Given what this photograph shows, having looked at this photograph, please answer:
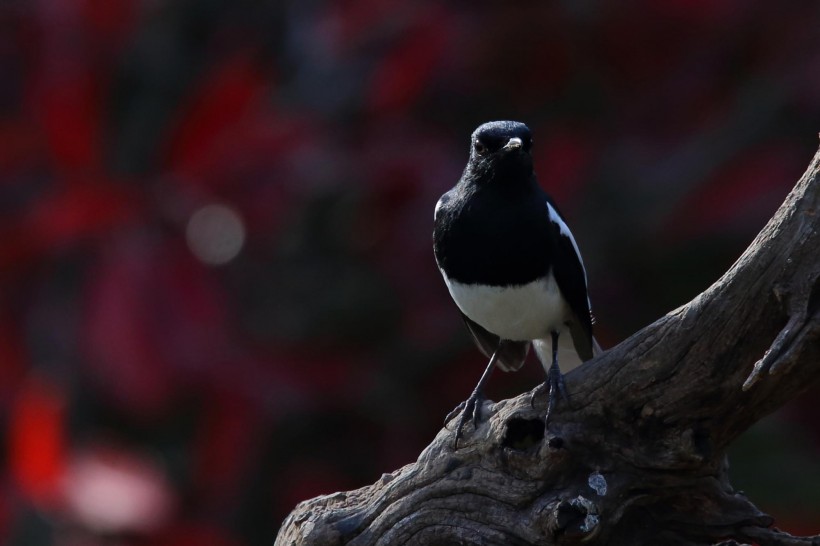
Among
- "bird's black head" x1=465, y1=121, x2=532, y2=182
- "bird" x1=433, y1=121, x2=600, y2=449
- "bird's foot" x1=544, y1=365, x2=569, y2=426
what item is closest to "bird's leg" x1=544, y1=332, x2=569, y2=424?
"bird's foot" x1=544, y1=365, x2=569, y2=426

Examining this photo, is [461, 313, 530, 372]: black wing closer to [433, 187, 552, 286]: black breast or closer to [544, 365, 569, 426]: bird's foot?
[433, 187, 552, 286]: black breast

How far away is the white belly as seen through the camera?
359 centimetres

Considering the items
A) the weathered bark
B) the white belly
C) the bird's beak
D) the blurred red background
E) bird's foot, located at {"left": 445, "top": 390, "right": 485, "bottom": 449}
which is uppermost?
the blurred red background

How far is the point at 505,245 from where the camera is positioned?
11.7ft

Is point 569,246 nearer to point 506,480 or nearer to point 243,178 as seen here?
point 506,480

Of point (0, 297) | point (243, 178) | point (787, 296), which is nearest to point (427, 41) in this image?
point (243, 178)

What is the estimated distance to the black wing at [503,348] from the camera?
414cm

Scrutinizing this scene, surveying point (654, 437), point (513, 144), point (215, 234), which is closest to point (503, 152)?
point (513, 144)

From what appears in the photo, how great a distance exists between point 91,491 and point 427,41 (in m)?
1.87

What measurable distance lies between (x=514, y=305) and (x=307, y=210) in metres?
1.55

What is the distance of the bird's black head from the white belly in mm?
305

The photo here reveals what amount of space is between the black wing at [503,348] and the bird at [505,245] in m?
0.39

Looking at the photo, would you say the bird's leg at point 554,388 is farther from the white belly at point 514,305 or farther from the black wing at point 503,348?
the black wing at point 503,348

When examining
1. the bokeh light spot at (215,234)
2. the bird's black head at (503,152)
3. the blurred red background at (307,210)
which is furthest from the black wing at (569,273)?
the bokeh light spot at (215,234)
